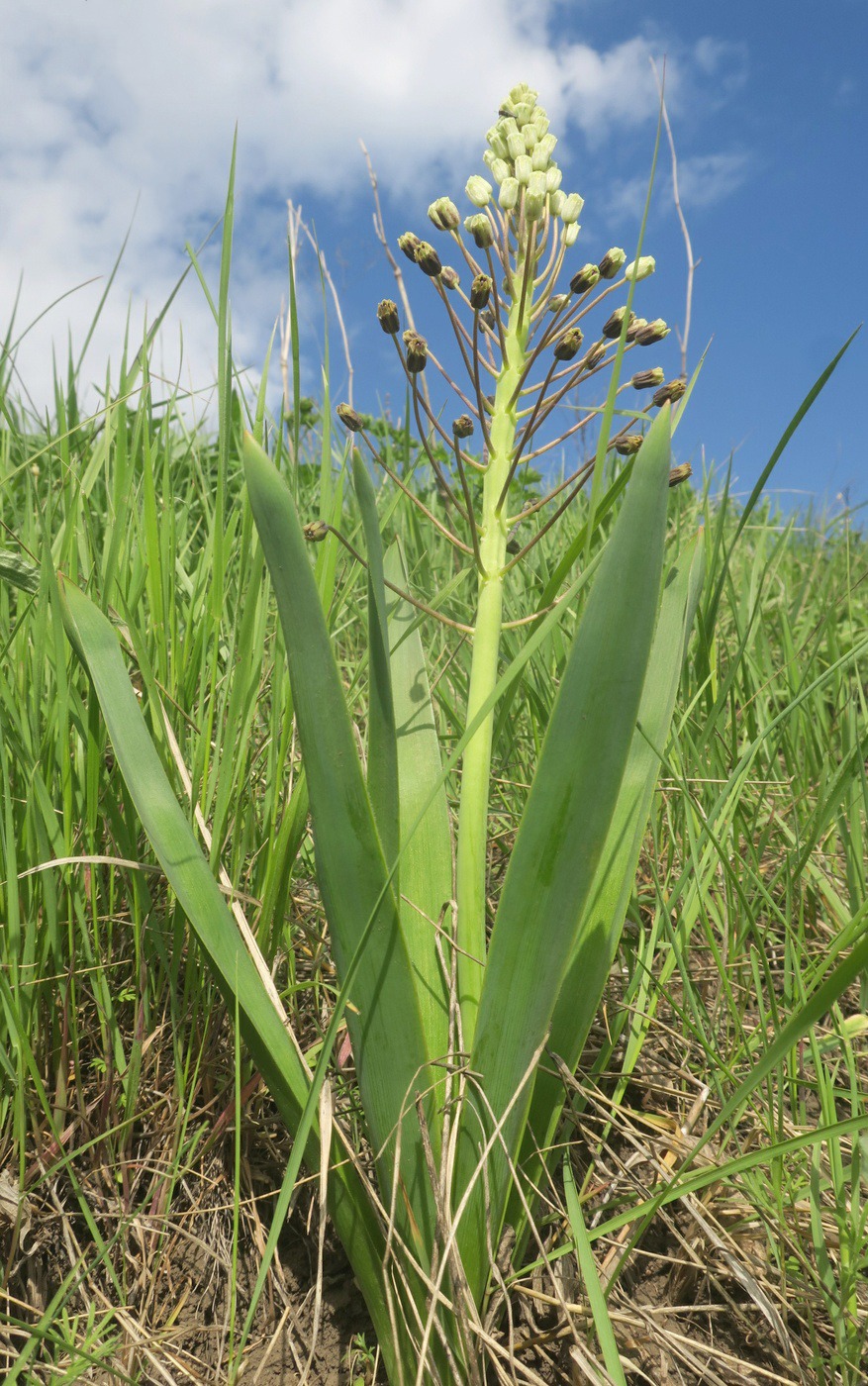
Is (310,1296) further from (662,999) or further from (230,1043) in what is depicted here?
(662,999)

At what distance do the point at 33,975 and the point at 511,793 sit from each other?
34.6 inches

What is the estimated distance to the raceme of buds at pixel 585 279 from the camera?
1.04 meters

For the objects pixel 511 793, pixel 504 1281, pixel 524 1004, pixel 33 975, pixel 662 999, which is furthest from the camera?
pixel 511 793

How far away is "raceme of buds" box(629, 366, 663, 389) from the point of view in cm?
104

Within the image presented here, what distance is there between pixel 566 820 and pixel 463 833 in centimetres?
22

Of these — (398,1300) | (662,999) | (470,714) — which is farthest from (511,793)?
(398,1300)

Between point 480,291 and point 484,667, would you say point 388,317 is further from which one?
point 484,667

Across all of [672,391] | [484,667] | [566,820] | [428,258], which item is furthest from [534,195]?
[566,820]

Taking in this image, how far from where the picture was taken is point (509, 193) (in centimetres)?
105

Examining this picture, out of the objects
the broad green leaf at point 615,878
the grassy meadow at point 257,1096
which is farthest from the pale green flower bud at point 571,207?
the broad green leaf at point 615,878

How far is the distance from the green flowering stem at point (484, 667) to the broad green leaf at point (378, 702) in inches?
3.5

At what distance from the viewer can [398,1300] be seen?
0.89 m

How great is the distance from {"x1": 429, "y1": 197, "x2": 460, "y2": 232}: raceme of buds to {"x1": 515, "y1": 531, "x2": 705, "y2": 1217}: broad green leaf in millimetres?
516

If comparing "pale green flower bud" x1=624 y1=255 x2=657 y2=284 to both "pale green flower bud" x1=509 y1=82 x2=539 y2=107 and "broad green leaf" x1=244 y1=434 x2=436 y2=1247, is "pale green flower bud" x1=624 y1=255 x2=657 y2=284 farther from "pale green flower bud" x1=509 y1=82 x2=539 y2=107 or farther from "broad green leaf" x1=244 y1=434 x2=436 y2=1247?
"broad green leaf" x1=244 y1=434 x2=436 y2=1247
